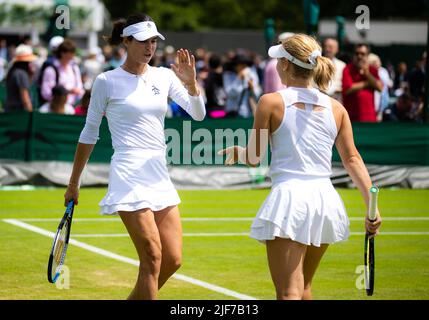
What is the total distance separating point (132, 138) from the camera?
8.51 m

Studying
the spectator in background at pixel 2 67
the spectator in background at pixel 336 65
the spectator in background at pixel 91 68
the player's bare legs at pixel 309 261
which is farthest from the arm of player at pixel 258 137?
the spectator in background at pixel 2 67

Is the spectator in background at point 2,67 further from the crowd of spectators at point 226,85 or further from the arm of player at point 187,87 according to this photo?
the arm of player at point 187,87

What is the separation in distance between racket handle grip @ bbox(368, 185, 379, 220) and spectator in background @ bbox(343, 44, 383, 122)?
1162 cm

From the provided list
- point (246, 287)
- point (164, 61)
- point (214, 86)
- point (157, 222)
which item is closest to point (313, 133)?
point (157, 222)

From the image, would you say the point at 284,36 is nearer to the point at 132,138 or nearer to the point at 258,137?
the point at 132,138

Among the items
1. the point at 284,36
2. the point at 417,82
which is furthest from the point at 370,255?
the point at 417,82

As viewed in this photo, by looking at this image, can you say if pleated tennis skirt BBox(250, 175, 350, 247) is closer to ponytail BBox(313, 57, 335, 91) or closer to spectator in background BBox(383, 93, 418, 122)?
ponytail BBox(313, 57, 335, 91)

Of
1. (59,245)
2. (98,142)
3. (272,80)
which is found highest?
(272,80)

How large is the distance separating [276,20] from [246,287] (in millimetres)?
78394

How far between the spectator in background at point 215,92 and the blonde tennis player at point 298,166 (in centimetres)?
1430

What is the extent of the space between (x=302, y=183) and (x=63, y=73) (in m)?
13.1

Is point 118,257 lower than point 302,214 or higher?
lower

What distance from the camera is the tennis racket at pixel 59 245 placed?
8.70m

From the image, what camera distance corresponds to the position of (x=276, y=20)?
3472 inches
